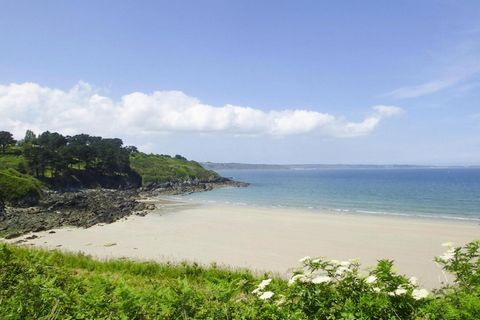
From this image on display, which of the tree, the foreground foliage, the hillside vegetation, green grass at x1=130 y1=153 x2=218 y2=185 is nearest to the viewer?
the foreground foliage

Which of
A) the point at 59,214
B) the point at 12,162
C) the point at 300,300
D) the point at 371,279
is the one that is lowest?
the point at 59,214

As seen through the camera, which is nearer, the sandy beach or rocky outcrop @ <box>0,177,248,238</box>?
the sandy beach

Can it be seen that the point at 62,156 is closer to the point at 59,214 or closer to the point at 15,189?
the point at 15,189

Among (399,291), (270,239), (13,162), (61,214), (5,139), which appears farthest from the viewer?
(5,139)

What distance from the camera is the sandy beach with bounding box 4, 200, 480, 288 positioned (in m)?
26.3

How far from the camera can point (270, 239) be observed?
3434 cm

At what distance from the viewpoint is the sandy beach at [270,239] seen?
2634 centimetres

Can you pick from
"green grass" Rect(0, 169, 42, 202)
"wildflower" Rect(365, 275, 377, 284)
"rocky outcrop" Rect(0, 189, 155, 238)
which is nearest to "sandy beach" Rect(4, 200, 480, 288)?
"rocky outcrop" Rect(0, 189, 155, 238)

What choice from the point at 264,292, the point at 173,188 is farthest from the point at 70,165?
the point at 264,292

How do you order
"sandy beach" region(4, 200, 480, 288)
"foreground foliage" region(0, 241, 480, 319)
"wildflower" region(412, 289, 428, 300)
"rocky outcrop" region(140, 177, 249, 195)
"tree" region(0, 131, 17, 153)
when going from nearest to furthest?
"wildflower" region(412, 289, 428, 300), "foreground foliage" region(0, 241, 480, 319), "sandy beach" region(4, 200, 480, 288), "rocky outcrop" region(140, 177, 249, 195), "tree" region(0, 131, 17, 153)

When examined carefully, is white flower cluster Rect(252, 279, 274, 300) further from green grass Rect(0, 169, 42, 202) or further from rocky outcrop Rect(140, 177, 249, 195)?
rocky outcrop Rect(140, 177, 249, 195)

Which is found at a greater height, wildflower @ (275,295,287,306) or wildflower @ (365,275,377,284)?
wildflower @ (365,275,377,284)

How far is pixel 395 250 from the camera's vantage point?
2941 centimetres

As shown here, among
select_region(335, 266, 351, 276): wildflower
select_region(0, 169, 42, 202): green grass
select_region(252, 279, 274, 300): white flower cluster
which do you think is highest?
select_region(335, 266, 351, 276): wildflower
